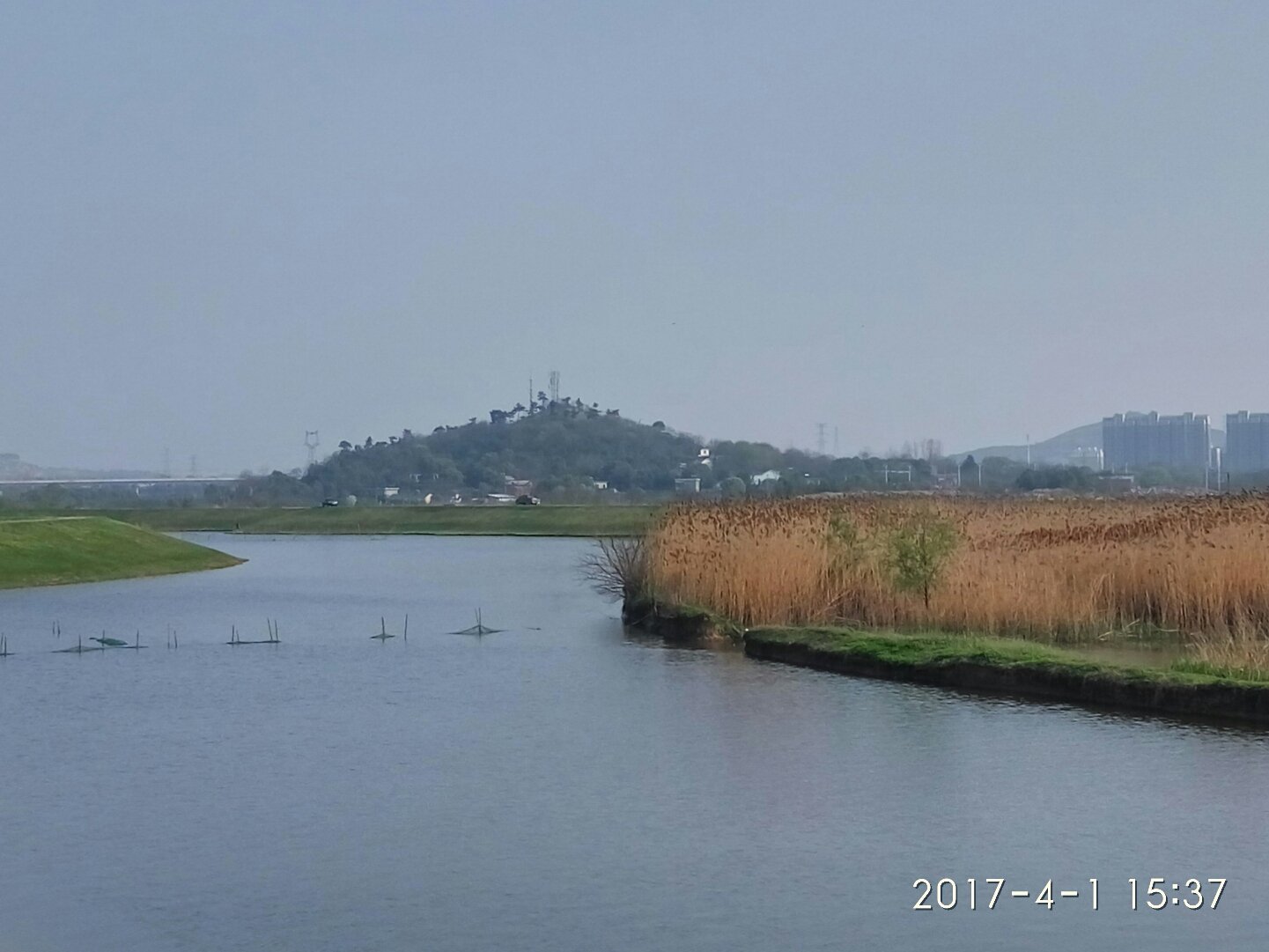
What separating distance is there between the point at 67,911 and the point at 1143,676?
1352cm

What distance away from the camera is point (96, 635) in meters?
34.3

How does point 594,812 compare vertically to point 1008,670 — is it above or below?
below

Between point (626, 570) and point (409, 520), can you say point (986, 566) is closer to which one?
point (626, 570)

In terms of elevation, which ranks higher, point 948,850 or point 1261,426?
point 1261,426

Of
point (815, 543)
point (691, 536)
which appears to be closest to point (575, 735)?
point (815, 543)

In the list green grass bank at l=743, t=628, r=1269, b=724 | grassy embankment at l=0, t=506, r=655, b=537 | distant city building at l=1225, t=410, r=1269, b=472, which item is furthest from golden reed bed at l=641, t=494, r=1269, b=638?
distant city building at l=1225, t=410, r=1269, b=472

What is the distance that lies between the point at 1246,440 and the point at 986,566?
15850cm

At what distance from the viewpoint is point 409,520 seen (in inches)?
4651

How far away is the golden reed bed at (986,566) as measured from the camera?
87.1 feet

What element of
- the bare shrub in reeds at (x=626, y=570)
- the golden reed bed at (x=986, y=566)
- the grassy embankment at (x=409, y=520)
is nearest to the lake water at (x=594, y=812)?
the golden reed bed at (x=986, y=566)

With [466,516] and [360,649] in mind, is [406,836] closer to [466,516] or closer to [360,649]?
[360,649]

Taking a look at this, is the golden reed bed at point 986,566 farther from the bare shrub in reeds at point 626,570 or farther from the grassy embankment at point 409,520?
the grassy embankment at point 409,520

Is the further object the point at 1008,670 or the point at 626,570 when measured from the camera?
the point at 626,570

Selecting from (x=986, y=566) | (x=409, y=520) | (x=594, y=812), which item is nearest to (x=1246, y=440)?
(x=409, y=520)
